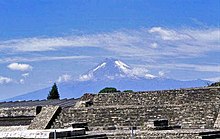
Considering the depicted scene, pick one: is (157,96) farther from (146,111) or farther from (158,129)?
(158,129)

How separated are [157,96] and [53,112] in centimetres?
601

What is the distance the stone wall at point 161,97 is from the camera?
2699 cm

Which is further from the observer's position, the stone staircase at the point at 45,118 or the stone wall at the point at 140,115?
the stone staircase at the point at 45,118

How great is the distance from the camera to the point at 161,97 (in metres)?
28.3

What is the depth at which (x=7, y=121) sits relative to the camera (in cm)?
3053

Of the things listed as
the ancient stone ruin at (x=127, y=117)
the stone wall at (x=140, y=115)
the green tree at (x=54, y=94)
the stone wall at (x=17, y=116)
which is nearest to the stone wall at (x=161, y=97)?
the ancient stone ruin at (x=127, y=117)

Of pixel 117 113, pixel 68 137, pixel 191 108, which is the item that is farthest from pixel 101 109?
pixel 68 137

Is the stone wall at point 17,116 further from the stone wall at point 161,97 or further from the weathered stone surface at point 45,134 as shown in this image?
the weathered stone surface at point 45,134

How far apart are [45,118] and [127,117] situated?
5.08 m

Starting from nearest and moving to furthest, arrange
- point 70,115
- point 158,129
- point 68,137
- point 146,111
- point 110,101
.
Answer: point 68,137
point 158,129
point 146,111
point 70,115
point 110,101

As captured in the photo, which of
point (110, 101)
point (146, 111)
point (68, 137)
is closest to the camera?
point (68, 137)

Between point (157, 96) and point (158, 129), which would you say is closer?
point (158, 129)

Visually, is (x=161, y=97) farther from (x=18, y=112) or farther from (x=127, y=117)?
(x=18, y=112)

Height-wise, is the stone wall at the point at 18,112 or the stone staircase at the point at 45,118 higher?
the stone wall at the point at 18,112
